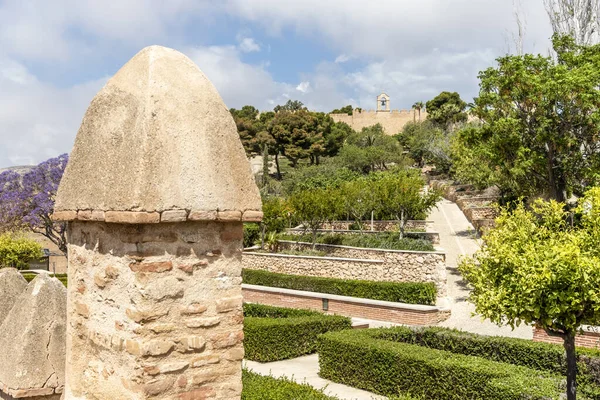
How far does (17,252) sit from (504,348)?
67.8 feet

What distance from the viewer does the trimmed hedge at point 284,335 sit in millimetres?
12852

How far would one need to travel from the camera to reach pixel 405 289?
1864 centimetres

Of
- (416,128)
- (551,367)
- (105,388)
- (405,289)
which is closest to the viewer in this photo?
(105,388)

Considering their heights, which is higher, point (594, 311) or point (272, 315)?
point (594, 311)

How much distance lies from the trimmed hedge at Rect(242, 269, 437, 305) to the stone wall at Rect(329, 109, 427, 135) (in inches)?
2221

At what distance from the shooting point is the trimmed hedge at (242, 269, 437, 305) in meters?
18.6

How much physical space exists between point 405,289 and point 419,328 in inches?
249

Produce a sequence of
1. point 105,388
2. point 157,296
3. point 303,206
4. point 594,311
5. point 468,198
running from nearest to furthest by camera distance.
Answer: point 157,296 < point 105,388 < point 594,311 < point 303,206 < point 468,198

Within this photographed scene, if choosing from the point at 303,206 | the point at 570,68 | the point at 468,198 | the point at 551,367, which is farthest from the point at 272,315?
the point at 468,198

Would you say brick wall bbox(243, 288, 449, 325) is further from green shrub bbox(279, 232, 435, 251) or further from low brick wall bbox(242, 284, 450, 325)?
green shrub bbox(279, 232, 435, 251)

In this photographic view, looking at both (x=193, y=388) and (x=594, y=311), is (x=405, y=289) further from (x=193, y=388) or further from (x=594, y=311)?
(x=193, y=388)

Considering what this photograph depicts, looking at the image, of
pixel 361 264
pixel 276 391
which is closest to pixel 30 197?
pixel 361 264

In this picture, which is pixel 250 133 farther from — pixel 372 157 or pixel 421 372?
A: pixel 421 372

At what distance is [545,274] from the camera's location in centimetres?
722
